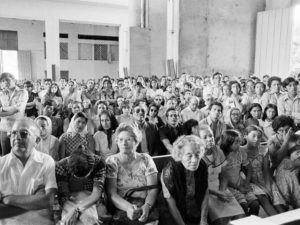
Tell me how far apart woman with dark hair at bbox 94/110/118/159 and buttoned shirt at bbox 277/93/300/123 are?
360 centimetres

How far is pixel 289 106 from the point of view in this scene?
641cm

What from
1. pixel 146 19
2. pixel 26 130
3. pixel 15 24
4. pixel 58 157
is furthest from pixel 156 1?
pixel 26 130

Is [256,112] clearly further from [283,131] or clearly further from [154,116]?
[154,116]

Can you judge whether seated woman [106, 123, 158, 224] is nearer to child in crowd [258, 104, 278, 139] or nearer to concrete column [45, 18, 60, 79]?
child in crowd [258, 104, 278, 139]

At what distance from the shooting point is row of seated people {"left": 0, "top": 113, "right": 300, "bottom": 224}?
9.02ft

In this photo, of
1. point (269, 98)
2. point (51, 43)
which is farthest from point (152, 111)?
point (51, 43)

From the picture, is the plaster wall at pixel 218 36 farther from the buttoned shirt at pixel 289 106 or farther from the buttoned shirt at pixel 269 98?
the buttoned shirt at pixel 289 106

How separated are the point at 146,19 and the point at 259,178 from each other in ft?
41.2

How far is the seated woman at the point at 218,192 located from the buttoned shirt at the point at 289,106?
3.14 meters

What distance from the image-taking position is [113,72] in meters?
25.9

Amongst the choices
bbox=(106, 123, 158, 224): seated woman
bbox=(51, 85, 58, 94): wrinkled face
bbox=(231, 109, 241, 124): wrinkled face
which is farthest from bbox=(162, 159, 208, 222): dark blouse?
bbox=(51, 85, 58, 94): wrinkled face

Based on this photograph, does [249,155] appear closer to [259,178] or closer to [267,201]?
[259,178]

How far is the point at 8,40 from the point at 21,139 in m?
20.9

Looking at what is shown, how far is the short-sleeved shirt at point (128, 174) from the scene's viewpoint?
3127 millimetres
